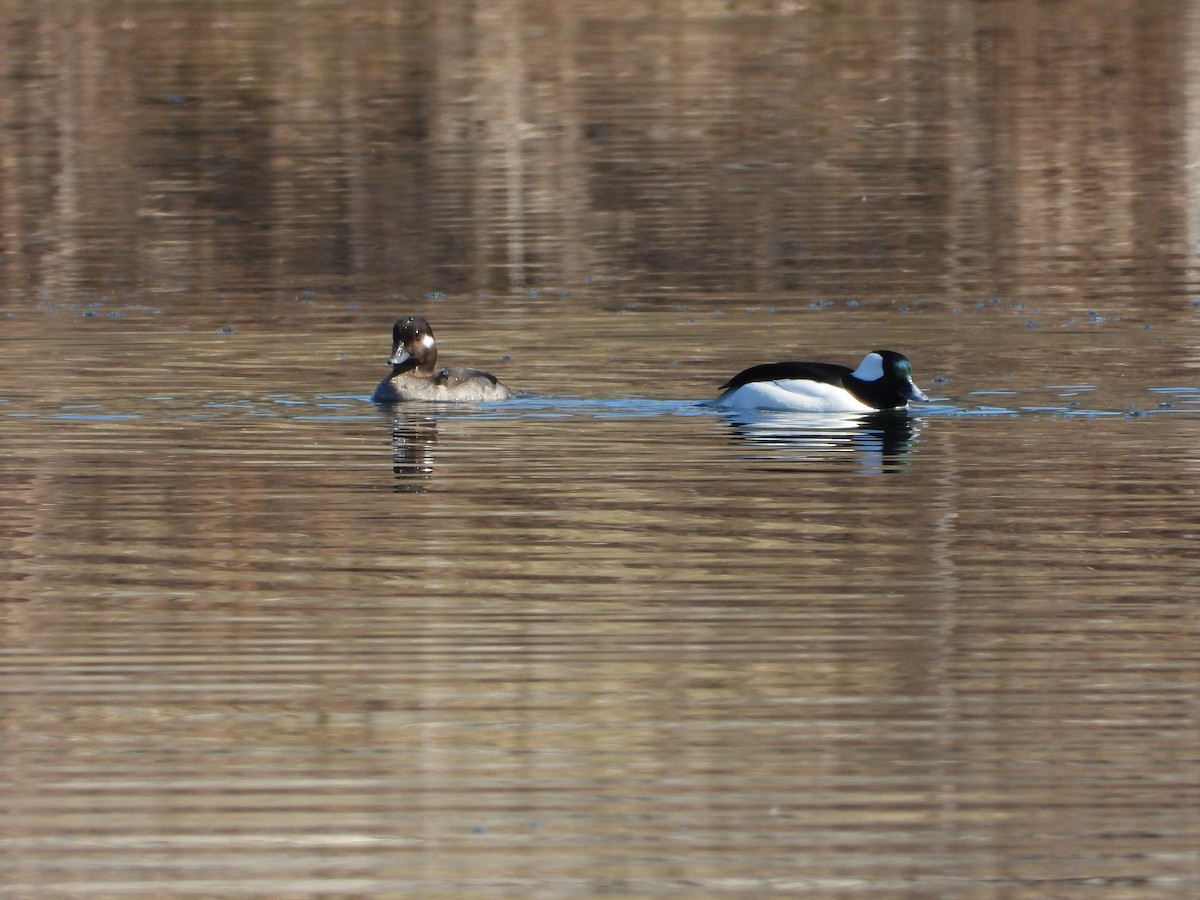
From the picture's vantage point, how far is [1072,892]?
24.7 ft

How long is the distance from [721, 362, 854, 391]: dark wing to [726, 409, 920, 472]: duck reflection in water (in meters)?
0.22

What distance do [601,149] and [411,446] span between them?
19.9 metres

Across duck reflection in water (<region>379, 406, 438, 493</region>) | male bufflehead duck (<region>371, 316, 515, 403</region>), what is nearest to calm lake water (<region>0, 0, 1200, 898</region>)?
duck reflection in water (<region>379, 406, 438, 493</region>)

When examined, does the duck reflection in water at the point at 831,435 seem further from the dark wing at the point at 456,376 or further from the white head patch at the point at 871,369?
the dark wing at the point at 456,376

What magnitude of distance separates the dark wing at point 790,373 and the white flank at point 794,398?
0.04m

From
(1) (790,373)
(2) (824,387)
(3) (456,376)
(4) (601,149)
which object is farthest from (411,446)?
(4) (601,149)

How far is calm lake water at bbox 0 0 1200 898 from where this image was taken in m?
8.25

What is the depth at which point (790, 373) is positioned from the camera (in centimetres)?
1723

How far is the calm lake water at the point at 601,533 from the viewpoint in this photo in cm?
825

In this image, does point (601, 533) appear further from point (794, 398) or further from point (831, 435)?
point (794, 398)

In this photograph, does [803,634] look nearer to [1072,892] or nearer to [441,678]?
[441,678]

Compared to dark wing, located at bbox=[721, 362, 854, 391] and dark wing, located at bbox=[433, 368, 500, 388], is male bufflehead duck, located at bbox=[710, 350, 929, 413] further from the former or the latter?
dark wing, located at bbox=[433, 368, 500, 388]

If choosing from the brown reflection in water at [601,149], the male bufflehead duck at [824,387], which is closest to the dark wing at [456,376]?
the male bufflehead duck at [824,387]

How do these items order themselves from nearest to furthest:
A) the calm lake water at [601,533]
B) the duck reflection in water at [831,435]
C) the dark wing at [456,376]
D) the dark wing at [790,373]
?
the calm lake water at [601,533] < the duck reflection in water at [831,435] < the dark wing at [790,373] < the dark wing at [456,376]
